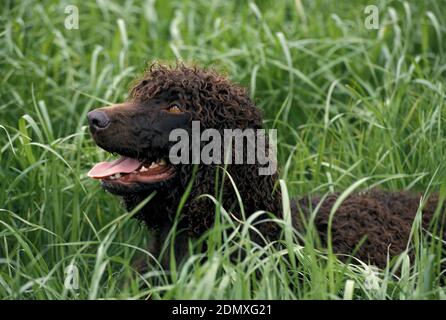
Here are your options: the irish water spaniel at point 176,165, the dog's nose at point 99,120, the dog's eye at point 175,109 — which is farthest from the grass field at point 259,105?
the dog's eye at point 175,109

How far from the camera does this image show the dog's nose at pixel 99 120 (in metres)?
3.70

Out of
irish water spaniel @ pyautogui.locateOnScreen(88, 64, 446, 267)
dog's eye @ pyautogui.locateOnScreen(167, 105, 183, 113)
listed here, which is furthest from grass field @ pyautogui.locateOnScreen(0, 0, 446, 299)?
dog's eye @ pyautogui.locateOnScreen(167, 105, 183, 113)

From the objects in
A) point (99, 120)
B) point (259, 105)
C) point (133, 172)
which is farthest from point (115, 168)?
point (259, 105)

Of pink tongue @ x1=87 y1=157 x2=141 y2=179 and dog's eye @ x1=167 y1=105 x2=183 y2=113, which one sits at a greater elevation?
dog's eye @ x1=167 y1=105 x2=183 y2=113

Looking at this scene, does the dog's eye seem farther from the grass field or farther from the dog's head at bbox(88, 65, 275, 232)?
the grass field

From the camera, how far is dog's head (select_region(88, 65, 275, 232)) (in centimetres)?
372

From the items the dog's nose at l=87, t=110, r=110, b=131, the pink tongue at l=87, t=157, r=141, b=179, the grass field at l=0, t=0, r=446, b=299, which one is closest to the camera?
the grass field at l=0, t=0, r=446, b=299

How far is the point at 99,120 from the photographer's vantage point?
3.70m

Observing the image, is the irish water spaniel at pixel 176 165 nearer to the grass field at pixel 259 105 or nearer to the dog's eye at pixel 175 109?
the dog's eye at pixel 175 109

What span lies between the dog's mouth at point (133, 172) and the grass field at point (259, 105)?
0.63ft

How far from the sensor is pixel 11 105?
18.0 feet

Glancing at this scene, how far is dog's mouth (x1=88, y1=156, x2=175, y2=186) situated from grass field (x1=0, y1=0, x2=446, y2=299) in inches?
7.6
